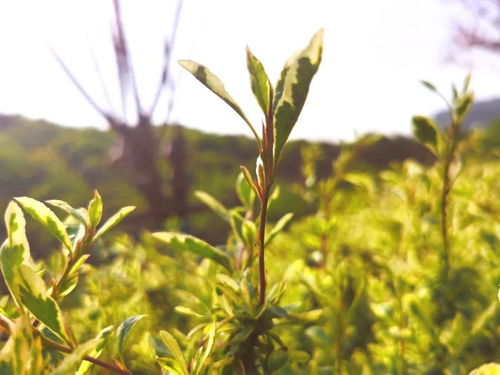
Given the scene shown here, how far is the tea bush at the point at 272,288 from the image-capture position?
0.46 meters

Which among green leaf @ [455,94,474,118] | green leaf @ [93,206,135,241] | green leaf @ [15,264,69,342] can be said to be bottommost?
green leaf @ [15,264,69,342]

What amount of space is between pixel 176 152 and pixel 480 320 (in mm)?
4570

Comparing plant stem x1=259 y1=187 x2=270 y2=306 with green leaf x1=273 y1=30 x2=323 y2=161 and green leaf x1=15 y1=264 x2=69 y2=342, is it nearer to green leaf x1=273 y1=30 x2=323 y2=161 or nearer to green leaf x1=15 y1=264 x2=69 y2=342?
green leaf x1=273 y1=30 x2=323 y2=161

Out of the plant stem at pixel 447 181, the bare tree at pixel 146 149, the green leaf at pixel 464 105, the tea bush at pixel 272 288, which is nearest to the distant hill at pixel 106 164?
the bare tree at pixel 146 149

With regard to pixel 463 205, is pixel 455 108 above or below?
above

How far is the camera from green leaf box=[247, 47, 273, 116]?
47cm

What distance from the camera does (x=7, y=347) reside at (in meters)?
0.38

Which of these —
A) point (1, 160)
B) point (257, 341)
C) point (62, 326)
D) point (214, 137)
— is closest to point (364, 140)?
point (257, 341)

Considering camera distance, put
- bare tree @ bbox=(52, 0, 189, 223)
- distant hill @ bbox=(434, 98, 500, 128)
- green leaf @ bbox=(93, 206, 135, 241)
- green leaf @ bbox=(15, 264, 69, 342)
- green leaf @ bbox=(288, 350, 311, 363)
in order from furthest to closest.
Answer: distant hill @ bbox=(434, 98, 500, 128) → bare tree @ bbox=(52, 0, 189, 223) → green leaf @ bbox=(288, 350, 311, 363) → green leaf @ bbox=(93, 206, 135, 241) → green leaf @ bbox=(15, 264, 69, 342)

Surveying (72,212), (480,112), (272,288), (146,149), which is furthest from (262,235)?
(480,112)

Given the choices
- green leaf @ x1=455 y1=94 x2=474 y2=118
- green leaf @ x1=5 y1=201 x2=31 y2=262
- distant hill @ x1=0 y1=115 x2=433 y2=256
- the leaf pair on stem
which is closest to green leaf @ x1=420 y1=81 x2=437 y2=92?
green leaf @ x1=455 y1=94 x2=474 y2=118

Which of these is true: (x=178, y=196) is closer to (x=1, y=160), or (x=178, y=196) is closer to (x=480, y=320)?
(x=1, y=160)

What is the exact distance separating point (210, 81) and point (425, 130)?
0.43 meters

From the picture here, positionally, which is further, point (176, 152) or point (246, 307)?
point (176, 152)
